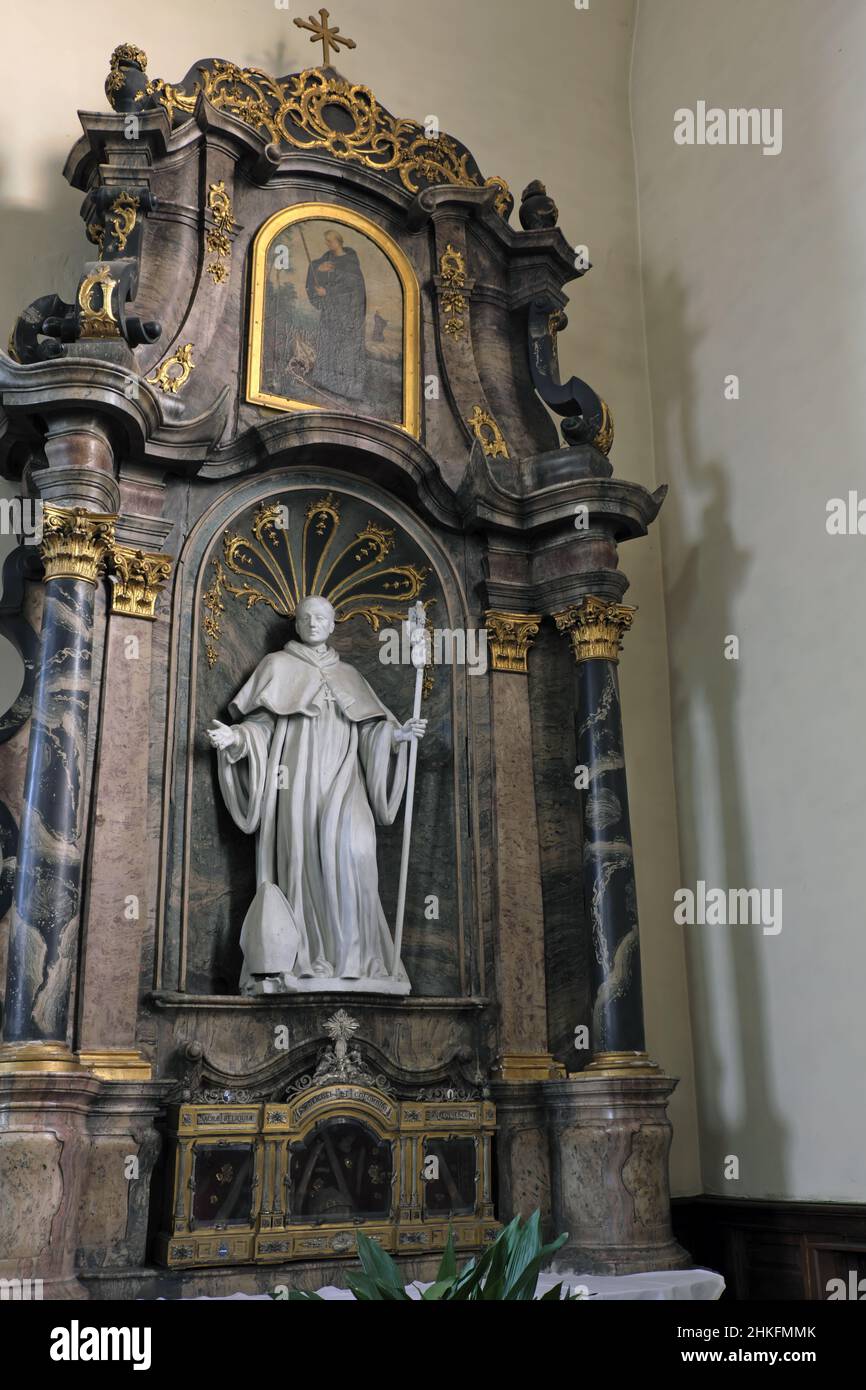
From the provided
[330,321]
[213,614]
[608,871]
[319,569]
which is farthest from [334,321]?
[608,871]

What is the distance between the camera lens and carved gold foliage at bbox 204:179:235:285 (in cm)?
712

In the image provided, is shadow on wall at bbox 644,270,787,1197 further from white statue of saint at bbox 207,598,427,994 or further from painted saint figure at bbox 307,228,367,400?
painted saint figure at bbox 307,228,367,400

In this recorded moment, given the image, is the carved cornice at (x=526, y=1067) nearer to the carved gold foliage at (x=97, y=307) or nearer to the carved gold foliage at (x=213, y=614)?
the carved gold foliage at (x=213, y=614)

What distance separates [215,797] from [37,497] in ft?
5.35

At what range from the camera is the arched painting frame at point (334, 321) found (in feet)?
23.5

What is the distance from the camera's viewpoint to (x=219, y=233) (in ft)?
23.5

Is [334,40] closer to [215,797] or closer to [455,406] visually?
[455,406]

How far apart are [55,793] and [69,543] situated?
1.10 m

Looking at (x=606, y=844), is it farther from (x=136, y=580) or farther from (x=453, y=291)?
(x=453, y=291)

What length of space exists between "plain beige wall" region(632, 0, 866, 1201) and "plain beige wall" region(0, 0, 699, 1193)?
167 millimetres

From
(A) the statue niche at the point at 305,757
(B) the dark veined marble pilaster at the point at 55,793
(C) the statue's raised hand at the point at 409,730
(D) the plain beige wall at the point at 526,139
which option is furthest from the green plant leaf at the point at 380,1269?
(D) the plain beige wall at the point at 526,139

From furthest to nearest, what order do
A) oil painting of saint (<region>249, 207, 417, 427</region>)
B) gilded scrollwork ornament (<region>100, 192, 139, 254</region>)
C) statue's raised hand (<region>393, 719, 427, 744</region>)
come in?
oil painting of saint (<region>249, 207, 417, 427</region>)
gilded scrollwork ornament (<region>100, 192, 139, 254</region>)
statue's raised hand (<region>393, 719, 427, 744</region>)

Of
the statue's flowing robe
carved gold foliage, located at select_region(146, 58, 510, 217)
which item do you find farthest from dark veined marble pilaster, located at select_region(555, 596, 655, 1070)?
carved gold foliage, located at select_region(146, 58, 510, 217)

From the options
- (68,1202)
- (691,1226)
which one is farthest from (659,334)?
(68,1202)
